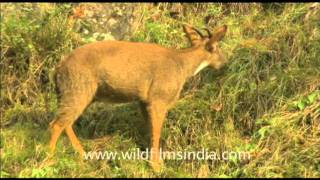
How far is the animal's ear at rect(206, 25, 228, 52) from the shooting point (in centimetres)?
900

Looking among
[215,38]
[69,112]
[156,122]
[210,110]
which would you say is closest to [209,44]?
[215,38]

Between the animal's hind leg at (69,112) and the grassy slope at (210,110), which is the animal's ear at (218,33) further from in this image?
the animal's hind leg at (69,112)

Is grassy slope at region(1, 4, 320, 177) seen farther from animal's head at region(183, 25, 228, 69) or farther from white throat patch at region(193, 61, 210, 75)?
white throat patch at region(193, 61, 210, 75)

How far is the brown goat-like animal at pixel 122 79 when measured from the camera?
8.45 meters

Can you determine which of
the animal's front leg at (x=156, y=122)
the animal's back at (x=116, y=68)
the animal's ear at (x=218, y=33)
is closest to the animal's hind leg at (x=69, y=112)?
the animal's back at (x=116, y=68)

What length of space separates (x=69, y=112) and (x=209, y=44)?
2.11m

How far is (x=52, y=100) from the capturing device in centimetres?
987

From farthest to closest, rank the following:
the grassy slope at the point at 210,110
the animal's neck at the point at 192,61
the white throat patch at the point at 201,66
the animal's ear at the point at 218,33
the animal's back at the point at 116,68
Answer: the white throat patch at the point at 201,66
the animal's neck at the point at 192,61
the animal's ear at the point at 218,33
the animal's back at the point at 116,68
the grassy slope at the point at 210,110

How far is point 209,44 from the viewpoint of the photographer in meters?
9.23

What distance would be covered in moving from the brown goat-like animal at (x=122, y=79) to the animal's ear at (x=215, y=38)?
1 cm

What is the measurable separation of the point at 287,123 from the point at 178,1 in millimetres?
3657

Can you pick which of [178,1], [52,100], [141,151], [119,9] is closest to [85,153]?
[141,151]

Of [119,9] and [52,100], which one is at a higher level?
[119,9]

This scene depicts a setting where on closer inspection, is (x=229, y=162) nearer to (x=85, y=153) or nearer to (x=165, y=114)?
(x=165, y=114)
